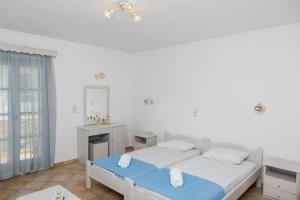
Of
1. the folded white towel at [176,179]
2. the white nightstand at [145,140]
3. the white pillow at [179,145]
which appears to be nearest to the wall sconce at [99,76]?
the white nightstand at [145,140]

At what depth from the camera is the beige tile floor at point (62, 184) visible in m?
2.87

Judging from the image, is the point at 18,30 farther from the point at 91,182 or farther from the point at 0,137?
the point at 91,182

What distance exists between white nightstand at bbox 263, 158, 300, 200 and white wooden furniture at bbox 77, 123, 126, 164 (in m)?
2.83

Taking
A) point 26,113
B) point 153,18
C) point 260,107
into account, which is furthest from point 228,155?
point 26,113

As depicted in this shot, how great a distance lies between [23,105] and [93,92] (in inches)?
54.7

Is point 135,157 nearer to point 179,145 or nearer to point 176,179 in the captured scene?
point 179,145

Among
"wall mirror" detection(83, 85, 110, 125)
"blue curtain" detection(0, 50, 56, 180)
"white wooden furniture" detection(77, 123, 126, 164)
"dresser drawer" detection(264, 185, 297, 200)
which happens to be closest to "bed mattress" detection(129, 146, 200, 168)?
"white wooden furniture" detection(77, 123, 126, 164)

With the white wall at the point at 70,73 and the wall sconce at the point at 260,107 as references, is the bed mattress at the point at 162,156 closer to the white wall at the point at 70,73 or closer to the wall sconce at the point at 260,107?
the wall sconce at the point at 260,107

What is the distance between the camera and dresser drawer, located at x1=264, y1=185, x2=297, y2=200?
105 inches

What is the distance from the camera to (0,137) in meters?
3.29

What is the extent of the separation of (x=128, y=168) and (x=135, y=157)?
487 millimetres

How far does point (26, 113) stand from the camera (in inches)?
139

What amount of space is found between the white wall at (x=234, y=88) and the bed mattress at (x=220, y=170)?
595mm

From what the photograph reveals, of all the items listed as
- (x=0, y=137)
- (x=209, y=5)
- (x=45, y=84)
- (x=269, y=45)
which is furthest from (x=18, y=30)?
(x=269, y=45)
